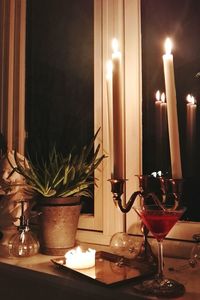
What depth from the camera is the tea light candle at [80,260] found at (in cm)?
80

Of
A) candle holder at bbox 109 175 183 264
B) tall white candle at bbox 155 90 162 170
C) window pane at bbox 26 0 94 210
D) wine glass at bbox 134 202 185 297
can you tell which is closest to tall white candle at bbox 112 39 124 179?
candle holder at bbox 109 175 183 264

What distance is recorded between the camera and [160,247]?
0.69 m

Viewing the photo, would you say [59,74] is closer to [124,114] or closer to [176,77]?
[124,114]

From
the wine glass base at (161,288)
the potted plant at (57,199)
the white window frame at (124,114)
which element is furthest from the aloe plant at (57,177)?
the wine glass base at (161,288)

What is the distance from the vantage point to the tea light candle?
80cm

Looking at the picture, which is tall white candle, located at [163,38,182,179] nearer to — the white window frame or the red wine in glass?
the red wine in glass

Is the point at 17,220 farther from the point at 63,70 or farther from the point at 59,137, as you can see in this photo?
the point at 63,70

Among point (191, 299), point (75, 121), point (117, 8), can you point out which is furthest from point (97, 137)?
point (191, 299)

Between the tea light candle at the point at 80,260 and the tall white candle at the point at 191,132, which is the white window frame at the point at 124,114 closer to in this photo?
the tall white candle at the point at 191,132

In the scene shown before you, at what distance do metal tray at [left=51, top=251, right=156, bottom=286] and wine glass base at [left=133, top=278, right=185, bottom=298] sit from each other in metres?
0.05

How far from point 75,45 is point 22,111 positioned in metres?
0.34

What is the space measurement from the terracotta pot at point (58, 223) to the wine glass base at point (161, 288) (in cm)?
32

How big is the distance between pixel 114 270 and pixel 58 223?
23cm

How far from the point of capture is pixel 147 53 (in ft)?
3.52
